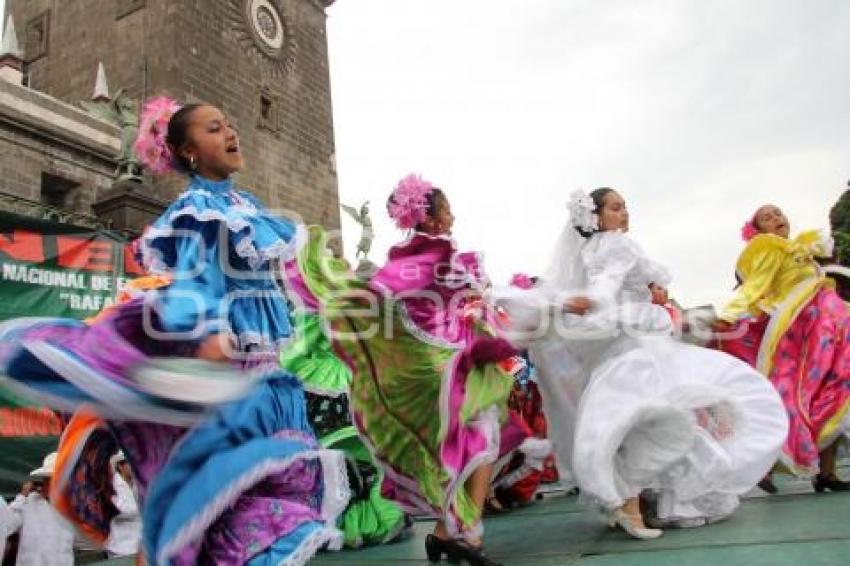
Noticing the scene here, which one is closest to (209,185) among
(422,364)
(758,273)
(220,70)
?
(422,364)

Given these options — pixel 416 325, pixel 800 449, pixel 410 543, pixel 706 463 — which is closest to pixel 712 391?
pixel 706 463

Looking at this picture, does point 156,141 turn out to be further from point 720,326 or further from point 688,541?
point 720,326

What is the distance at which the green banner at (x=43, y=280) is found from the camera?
702 cm

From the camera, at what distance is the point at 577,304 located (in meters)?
3.43

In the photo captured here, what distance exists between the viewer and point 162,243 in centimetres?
238

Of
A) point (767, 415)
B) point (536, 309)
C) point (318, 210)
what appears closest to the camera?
point (536, 309)

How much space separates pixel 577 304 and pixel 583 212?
71cm

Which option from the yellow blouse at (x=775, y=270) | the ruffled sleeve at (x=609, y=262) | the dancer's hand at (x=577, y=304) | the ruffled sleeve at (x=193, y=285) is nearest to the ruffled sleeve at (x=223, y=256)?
the ruffled sleeve at (x=193, y=285)

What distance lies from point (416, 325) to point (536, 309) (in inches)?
21.3

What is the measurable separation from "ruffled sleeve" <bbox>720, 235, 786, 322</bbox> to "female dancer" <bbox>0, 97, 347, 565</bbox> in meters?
A: 3.15

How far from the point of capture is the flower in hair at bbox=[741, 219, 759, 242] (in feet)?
16.7

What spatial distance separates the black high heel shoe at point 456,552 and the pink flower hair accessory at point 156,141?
73.9 inches

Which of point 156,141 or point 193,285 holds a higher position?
point 156,141

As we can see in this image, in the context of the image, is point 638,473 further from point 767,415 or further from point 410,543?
point 410,543
